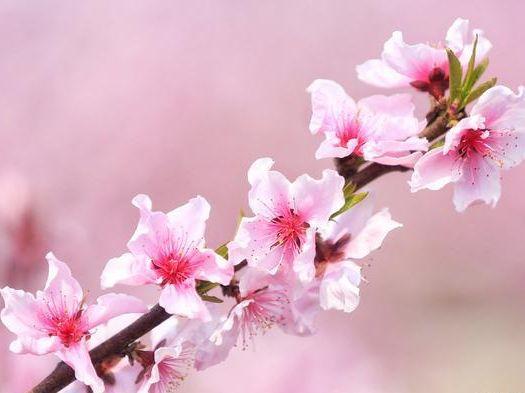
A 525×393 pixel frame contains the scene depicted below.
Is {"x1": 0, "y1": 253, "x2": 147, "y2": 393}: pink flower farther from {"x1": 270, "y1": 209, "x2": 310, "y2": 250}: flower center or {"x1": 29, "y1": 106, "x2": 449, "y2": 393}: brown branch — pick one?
{"x1": 270, "y1": 209, "x2": 310, "y2": 250}: flower center

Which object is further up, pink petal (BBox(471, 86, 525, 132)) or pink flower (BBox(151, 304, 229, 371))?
pink petal (BBox(471, 86, 525, 132))

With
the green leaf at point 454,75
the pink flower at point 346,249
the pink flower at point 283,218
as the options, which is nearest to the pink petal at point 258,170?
the pink flower at point 283,218

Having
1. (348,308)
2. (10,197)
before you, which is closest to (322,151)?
(348,308)

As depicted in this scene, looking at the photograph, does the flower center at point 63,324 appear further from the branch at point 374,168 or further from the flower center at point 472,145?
the flower center at point 472,145

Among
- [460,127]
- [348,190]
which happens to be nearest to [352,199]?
[348,190]

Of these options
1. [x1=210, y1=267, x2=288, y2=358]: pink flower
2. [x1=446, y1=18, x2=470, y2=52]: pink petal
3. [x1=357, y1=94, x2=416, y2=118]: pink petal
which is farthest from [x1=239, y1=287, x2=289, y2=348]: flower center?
[x1=446, y1=18, x2=470, y2=52]: pink petal

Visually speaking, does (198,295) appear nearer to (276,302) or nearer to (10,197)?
(276,302)

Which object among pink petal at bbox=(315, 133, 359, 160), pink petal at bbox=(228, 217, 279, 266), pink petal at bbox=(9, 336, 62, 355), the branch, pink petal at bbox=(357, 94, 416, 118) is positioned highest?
pink petal at bbox=(357, 94, 416, 118)
